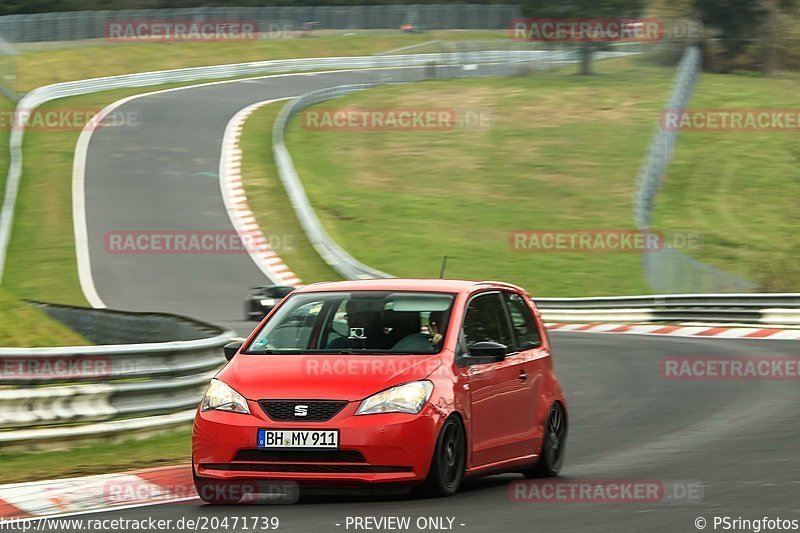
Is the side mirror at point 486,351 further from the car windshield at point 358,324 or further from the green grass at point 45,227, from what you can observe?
the green grass at point 45,227

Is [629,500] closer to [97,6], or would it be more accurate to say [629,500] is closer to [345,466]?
[345,466]

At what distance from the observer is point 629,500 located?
9203 millimetres

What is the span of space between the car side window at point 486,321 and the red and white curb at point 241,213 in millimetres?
21832

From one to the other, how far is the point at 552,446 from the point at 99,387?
361cm

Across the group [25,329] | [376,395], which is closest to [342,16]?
[25,329]

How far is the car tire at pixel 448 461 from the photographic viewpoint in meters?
8.92

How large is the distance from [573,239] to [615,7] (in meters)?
36.6

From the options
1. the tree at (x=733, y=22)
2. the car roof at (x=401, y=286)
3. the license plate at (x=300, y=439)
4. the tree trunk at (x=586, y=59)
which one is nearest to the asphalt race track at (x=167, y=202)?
the tree trunk at (x=586, y=59)

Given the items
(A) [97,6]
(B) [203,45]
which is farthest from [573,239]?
(A) [97,6]

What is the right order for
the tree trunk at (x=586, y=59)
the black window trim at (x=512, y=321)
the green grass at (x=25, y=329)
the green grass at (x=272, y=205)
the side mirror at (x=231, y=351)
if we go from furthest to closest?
the tree trunk at (x=586, y=59) → the green grass at (x=272, y=205) → the green grass at (x=25, y=329) → the black window trim at (x=512, y=321) → the side mirror at (x=231, y=351)

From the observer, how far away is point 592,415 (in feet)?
50.7

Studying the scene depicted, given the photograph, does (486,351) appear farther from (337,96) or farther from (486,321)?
(337,96)

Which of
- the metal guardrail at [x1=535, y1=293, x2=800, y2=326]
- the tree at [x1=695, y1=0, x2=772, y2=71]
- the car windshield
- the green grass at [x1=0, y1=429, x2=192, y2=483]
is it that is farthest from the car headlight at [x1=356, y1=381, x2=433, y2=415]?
the tree at [x1=695, y1=0, x2=772, y2=71]

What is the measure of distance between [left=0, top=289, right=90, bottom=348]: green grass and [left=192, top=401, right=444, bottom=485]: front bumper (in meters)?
4.61
